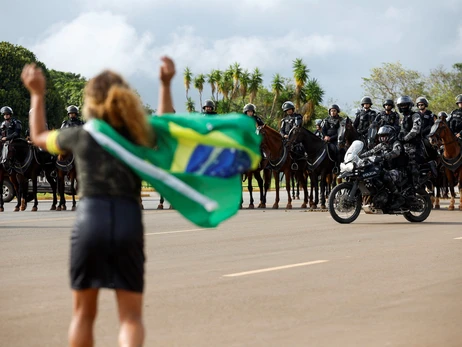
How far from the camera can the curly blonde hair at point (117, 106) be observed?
5320 mm

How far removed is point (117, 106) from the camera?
5.35m

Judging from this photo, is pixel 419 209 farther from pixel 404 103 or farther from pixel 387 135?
pixel 404 103

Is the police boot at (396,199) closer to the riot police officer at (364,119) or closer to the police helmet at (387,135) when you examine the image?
the police helmet at (387,135)

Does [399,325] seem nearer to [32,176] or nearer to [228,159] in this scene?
[228,159]

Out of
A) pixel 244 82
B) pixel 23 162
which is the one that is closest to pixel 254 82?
pixel 244 82

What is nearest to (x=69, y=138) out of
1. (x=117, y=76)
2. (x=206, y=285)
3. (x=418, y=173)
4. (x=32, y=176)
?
(x=117, y=76)

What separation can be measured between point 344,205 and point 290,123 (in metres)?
8.14

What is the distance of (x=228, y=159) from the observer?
5.54 meters

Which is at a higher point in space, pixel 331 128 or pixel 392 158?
pixel 331 128

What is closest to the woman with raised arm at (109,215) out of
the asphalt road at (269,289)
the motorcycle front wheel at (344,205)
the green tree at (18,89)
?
the asphalt road at (269,289)

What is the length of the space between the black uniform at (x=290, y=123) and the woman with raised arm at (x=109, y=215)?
2137 cm

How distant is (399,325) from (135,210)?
11.3 feet

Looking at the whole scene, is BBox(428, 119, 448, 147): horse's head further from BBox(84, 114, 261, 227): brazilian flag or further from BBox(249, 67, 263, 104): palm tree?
BBox(249, 67, 263, 104): palm tree

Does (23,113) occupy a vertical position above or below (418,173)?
above
